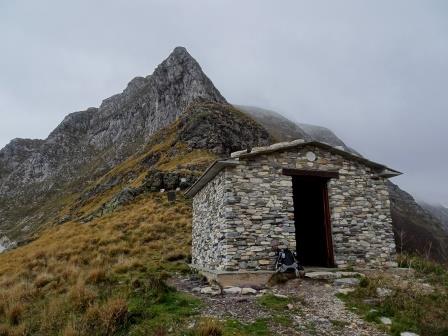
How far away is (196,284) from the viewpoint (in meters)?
13.2

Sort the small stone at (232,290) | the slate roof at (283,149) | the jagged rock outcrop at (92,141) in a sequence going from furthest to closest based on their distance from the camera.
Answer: the jagged rock outcrop at (92,141), the slate roof at (283,149), the small stone at (232,290)

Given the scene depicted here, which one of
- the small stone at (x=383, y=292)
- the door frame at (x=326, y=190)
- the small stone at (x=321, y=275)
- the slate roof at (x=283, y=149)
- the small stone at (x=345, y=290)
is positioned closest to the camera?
the small stone at (x=383, y=292)

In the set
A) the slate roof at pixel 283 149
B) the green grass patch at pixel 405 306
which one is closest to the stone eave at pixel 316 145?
the slate roof at pixel 283 149

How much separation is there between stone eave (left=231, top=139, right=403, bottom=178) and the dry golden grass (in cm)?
594

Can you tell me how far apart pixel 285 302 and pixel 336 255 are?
4.86 meters

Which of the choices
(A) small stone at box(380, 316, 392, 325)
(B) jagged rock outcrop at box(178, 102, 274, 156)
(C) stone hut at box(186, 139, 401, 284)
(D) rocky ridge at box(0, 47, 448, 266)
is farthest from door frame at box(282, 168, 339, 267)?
(B) jagged rock outcrop at box(178, 102, 274, 156)

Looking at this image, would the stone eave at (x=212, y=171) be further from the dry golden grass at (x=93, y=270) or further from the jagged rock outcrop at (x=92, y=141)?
the jagged rock outcrop at (x=92, y=141)

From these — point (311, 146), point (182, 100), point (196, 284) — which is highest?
point (182, 100)

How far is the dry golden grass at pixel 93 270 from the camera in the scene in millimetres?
9609

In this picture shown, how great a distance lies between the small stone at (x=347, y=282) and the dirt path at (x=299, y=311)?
1.33 feet

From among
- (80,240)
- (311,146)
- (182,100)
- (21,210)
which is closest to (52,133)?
(21,210)

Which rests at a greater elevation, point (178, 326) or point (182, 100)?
point (182, 100)

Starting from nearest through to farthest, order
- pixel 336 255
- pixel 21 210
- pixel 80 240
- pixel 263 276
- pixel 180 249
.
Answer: pixel 263 276 → pixel 336 255 → pixel 180 249 → pixel 80 240 → pixel 21 210

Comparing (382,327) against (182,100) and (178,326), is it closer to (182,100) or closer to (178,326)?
(178,326)
